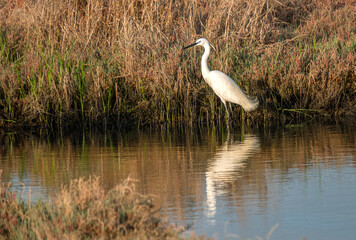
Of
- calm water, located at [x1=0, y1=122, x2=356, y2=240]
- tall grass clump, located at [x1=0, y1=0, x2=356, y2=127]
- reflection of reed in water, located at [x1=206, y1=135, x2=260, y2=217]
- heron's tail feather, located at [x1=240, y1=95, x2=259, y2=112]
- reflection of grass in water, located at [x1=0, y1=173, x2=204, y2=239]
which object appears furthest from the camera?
tall grass clump, located at [x1=0, y1=0, x2=356, y2=127]

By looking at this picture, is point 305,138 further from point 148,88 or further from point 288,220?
point 288,220

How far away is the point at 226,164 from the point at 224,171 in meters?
0.53

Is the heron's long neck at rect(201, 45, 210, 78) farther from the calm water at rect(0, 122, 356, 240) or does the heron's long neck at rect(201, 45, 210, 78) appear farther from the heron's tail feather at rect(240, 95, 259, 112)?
the calm water at rect(0, 122, 356, 240)

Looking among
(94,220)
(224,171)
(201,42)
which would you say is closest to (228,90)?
(201,42)

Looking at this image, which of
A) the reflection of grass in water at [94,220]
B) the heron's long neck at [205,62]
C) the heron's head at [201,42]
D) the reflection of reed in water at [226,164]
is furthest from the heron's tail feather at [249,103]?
the reflection of grass in water at [94,220]

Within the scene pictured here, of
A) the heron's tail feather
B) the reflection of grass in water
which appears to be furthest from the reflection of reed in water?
the heron's tail feather

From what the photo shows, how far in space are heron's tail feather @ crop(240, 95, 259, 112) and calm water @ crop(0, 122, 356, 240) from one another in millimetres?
629

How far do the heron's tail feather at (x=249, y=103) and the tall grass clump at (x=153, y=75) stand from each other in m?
0.60

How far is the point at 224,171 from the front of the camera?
8.15 meters

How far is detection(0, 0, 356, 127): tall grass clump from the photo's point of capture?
519 inches

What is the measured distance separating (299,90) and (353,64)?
139cm

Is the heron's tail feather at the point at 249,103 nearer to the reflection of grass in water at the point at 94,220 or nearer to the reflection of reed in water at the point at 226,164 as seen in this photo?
the reflection of reed in water at the point at 226,164

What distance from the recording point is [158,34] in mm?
14742

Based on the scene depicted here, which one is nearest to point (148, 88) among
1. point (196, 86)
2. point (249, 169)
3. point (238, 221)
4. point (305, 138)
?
point (196, 86)
